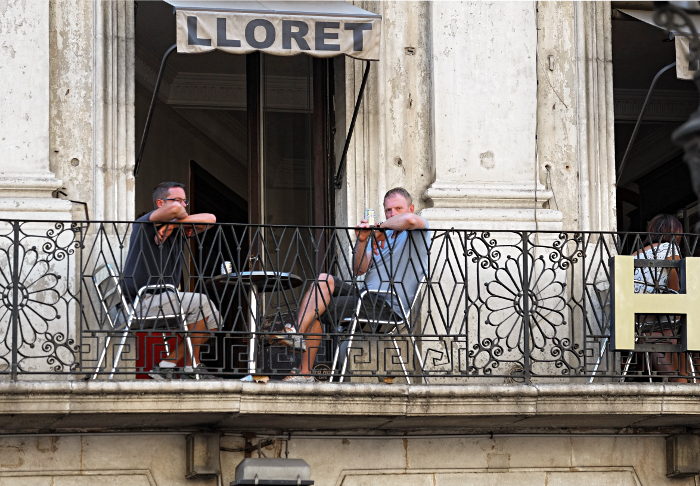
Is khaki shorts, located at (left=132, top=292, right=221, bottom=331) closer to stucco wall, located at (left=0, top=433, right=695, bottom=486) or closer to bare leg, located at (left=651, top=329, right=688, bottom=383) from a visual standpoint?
stucco wall, located at (left=0, top=433, right=695, bottom=486)

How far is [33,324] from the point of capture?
9930mm

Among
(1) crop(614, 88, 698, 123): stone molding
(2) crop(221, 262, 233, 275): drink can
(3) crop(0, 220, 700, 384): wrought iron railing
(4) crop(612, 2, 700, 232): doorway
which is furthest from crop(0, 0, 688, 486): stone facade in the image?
(1) crop(614, 88, 698, 123): stone molding

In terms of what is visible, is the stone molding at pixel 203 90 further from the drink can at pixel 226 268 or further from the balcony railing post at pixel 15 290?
the balcony railing post at pixel 15 290

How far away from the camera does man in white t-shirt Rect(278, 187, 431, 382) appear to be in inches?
377

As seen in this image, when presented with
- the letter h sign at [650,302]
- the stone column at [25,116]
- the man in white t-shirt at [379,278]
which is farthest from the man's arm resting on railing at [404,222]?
the stone column at [25,116]

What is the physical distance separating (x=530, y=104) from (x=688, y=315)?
6.70ft

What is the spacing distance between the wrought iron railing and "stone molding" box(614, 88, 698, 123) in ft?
13.8

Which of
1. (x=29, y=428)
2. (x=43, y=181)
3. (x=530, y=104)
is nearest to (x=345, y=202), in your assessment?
(x=530, y=104)

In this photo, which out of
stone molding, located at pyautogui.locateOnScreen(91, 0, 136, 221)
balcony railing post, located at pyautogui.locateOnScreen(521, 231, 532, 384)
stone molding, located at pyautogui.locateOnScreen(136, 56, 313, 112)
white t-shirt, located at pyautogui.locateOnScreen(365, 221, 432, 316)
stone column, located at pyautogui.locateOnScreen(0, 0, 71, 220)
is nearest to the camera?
balcony railing post, located at pyautogui.locateOnScreen(521, 231, 532, 384)

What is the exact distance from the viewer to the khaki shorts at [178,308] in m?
9.38

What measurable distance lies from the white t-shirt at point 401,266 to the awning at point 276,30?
1247 mm

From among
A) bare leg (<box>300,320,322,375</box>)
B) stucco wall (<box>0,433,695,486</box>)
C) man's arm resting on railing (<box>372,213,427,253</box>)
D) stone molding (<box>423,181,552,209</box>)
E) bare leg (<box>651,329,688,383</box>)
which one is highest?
stone molding (<box>423,181,552,209</box>)

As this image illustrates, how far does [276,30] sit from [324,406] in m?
2.54

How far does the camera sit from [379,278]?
971 cm
